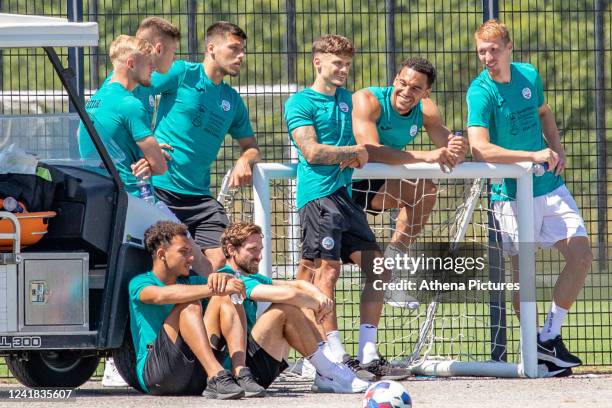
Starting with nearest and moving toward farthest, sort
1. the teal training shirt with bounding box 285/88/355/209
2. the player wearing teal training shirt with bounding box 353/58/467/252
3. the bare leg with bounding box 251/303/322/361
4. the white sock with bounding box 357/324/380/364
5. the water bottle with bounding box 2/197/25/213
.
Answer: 1. the water bottle with bounding box 2/197/25/213
2. the bare leg with bounding box 251/303/322/361
3. the teal training shirt with bounding box 285/88/355/209
4. the white sock with bounding box 357/324/380/364
5. the player wearing teal training shirt with bounding box 353/58/467/252

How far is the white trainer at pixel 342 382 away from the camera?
7.90m

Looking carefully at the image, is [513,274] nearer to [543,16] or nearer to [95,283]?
[543,16]

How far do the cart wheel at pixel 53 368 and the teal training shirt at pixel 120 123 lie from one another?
1.04 meters

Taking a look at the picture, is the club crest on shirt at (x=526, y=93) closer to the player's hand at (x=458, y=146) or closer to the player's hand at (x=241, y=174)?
the player's hand at (x=458, y=146)

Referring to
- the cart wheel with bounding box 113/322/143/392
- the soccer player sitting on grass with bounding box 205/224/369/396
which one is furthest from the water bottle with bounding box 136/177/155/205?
the cart wheel with bounding box 113/322/143/392

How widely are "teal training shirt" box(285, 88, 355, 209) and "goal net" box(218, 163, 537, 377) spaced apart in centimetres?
32

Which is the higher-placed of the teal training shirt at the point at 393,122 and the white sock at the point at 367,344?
the teal training shirt at the point at 393,122

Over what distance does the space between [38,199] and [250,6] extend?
396 cm

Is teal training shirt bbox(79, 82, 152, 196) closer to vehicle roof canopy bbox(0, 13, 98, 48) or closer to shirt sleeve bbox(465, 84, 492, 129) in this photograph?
vehicle roof canopy bbox(0, 13, 98, 48)

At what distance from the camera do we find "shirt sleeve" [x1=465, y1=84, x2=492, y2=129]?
8938mm

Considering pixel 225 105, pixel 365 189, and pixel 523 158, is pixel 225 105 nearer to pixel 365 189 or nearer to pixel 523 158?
pixel 365 189

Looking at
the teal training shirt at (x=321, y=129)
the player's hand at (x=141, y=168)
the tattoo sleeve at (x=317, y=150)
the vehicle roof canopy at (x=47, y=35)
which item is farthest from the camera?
the teal training shirt at (x=321, y=129)

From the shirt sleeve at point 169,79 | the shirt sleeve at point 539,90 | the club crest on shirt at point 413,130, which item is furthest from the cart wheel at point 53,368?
the shirt sleeve at point 539,90

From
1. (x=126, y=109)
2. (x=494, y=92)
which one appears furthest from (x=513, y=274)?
(x=126, y=109)
